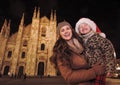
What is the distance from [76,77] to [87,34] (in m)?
0.67

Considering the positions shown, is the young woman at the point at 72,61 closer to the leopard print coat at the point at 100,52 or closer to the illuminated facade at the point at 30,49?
the leopard print coat at the point at 100,52

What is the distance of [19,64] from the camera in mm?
29391

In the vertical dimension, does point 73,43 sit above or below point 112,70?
above

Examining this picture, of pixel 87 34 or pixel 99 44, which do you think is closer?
pixel 99 44

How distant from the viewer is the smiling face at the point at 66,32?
185 cm

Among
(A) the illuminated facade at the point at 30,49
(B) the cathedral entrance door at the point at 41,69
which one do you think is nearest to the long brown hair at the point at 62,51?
(A) the illuminated facade at the point at 30,49

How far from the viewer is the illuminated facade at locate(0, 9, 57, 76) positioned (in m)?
28.8

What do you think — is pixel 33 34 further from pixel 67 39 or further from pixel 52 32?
pixel 67 39

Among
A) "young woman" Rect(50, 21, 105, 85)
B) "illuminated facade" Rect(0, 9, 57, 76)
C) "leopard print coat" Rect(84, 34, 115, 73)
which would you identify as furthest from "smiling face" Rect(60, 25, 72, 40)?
"illuminated facade" Rect(0, 9, 57, 76)

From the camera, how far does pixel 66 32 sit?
73.9 inches

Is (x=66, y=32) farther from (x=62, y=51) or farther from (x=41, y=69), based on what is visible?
(x=41, y=69)

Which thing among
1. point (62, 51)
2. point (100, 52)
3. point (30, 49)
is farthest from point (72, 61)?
point (30, 49)

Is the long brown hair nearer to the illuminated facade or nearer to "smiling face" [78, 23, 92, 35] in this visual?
"smiling face" [78, 23, 92, 35]

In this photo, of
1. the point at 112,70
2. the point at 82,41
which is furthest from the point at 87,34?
the point at 112,70
